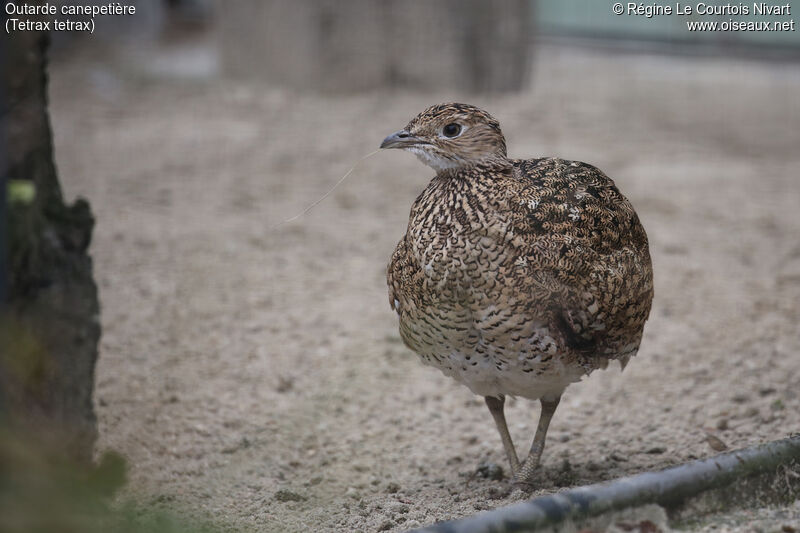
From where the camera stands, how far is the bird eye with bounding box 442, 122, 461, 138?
346cm

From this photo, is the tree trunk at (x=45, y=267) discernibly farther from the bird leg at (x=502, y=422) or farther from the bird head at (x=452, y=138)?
the bird leg at (x=502, y=422)

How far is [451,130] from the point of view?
346 centimetres

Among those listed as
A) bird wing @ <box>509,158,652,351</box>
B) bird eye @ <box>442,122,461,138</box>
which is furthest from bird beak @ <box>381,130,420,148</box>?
bird wing @ <box>509,158,652,351</box>

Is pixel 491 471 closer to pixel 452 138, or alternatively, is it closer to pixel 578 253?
pixel 578 253

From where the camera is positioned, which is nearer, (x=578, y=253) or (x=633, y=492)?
(x=633, y=492)

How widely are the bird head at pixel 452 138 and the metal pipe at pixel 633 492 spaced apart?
138cm

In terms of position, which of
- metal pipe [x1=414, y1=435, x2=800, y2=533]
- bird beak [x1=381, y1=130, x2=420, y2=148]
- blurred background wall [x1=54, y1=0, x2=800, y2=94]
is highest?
blurred background wall [x1=54, y1=0, x2=800, y2=94]

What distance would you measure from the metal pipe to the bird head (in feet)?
4.52

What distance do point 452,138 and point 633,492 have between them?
4.95 ft

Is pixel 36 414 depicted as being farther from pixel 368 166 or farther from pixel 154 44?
pixel 154 44

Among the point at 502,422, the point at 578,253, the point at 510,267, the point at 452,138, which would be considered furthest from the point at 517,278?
the point at 502,422

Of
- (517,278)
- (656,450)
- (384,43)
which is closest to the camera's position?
(517,278)

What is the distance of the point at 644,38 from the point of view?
13.6 meters

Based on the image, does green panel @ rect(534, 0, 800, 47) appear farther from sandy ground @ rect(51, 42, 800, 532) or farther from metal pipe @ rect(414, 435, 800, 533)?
metal pipe @ rect(414, 435, 800, 533)
